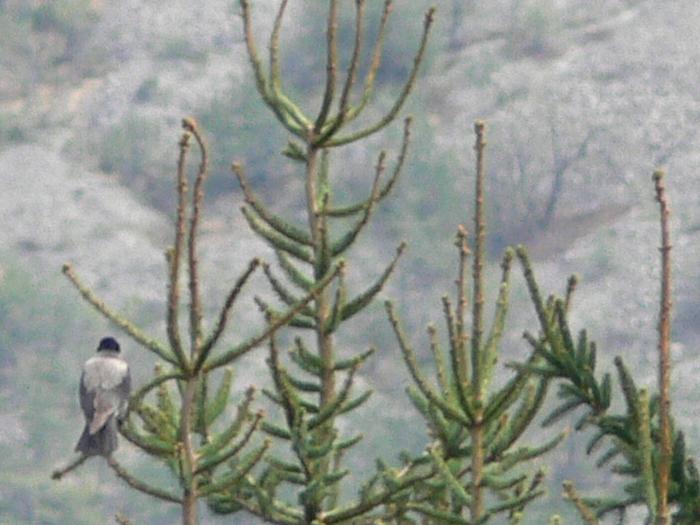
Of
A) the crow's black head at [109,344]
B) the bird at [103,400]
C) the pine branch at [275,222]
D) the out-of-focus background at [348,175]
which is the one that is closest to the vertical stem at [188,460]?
the bird at [103,400]

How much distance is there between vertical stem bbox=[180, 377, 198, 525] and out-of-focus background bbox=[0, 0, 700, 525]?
193 feet

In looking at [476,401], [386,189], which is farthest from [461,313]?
[386,189]

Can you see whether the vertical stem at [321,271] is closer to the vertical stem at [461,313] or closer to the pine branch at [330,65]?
the pine branch at [330,65]

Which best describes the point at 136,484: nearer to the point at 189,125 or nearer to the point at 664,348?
the point at 189,125

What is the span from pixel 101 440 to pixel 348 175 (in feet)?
253

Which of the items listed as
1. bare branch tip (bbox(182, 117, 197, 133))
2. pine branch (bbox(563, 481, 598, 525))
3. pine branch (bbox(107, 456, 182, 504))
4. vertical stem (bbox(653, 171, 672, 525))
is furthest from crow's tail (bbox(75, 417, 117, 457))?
vertical stem (bbox(653, 171, 672, 525))

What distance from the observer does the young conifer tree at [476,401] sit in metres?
6.17

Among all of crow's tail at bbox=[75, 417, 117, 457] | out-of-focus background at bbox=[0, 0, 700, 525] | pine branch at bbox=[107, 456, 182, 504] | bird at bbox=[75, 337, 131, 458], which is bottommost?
pine branch at bbox=[107, 456, 182, 504]

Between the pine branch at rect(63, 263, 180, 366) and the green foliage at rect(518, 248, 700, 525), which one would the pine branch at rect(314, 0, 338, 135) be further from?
the pine branch at rect(63, 263, 180, 366)

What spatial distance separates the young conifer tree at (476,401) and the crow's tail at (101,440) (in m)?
0.91

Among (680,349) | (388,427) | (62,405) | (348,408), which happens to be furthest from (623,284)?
(348,408)

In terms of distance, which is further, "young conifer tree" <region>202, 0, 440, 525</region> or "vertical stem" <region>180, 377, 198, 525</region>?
"young conifer tree" <region>202, 0, 440, 525</region>

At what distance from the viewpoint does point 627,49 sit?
84.8 m

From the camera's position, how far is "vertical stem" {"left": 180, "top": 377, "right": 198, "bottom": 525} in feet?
19.2
